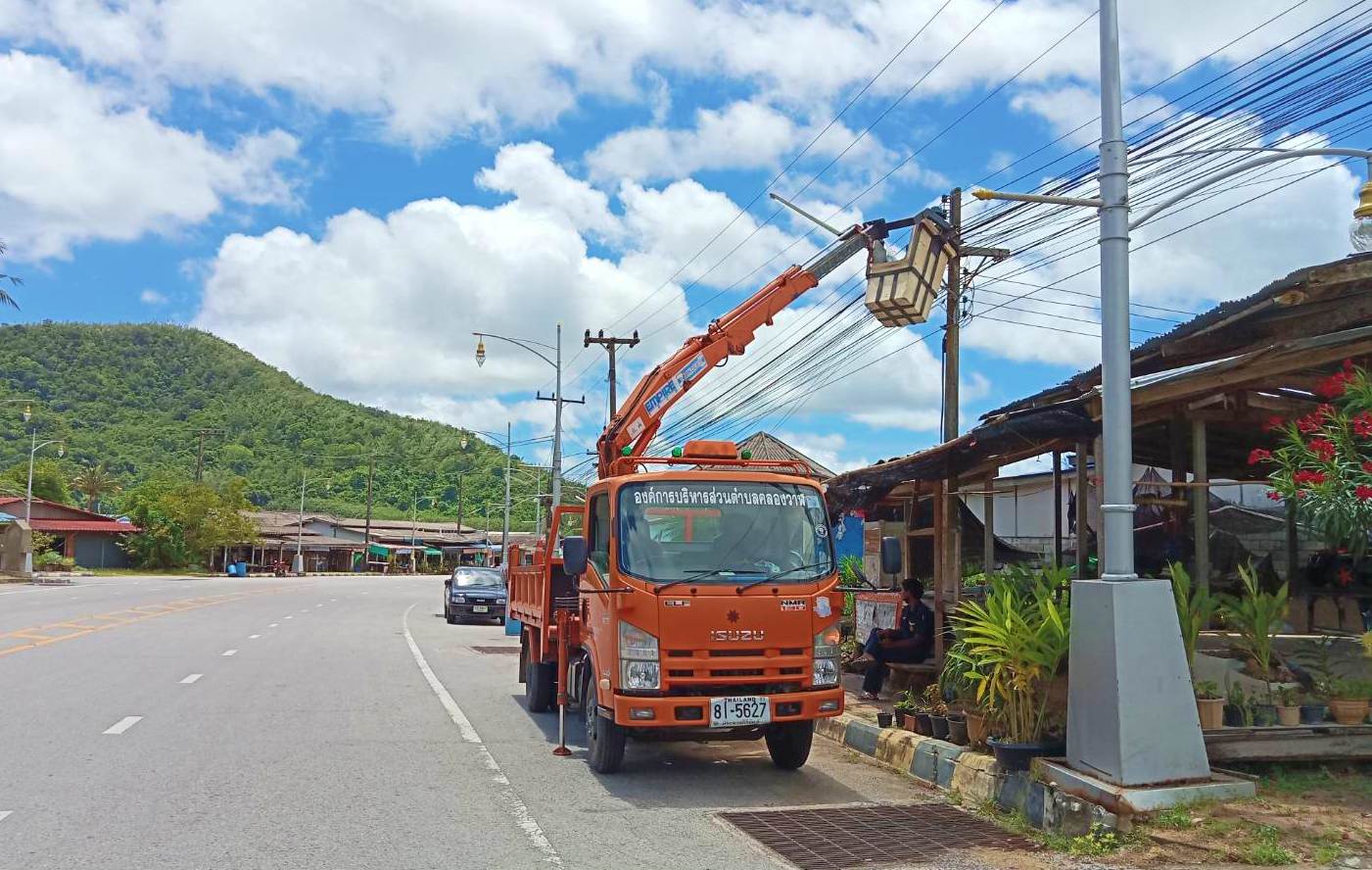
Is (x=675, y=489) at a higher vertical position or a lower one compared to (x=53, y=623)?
higher

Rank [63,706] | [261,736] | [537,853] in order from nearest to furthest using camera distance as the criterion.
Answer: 1. [537,853]
2. [261,736]
3. [63,706]

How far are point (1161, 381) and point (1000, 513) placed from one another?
1638cm

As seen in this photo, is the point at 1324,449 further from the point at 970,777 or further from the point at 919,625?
the point at 919,625

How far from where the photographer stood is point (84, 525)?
236ft

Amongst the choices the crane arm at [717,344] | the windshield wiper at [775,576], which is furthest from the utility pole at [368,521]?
the windshield wiper at [775,576]

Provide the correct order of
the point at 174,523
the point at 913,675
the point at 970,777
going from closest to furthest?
1. the point at 970,777
2. the point at 913,675
3. the point at 174,523

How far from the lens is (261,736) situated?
10508mm

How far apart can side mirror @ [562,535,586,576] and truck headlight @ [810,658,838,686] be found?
2.13 meters

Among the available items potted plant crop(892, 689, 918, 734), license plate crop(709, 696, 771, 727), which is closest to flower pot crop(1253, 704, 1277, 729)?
potted plant crop(892, 689, 918, 734)

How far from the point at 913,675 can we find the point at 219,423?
352ft

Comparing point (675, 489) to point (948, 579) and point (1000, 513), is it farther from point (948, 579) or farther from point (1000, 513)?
point (1000, 513)

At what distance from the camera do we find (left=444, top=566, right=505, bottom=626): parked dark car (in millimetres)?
30312

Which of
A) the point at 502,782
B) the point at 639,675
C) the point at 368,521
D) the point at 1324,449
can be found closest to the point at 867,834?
the point at 639,675

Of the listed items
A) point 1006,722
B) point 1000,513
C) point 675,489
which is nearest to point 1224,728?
point 1006,722
